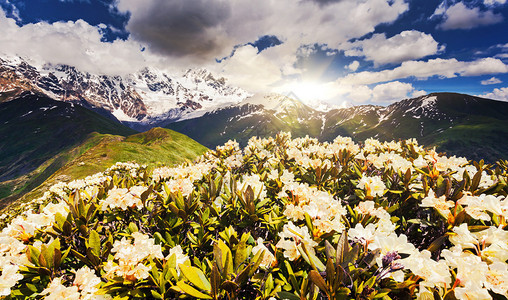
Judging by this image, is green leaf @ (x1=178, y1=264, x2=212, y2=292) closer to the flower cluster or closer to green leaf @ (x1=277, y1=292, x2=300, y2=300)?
the flower cluster

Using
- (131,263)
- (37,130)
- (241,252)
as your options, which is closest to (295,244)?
(241,252)

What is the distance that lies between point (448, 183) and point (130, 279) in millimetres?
4487

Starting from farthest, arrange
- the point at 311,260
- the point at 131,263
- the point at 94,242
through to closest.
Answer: the point at 94,242, the point at 131,263, the point at 311,260

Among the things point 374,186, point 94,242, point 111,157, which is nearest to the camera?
point 94,242

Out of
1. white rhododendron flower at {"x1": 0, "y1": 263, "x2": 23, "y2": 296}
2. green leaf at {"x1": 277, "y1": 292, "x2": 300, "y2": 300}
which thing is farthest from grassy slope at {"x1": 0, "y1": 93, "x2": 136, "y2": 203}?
green leaf at {"x1": 277, "y1": 292, "x2": 300, "y2": 300}

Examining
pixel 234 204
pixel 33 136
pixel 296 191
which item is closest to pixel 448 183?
pixel 296 191

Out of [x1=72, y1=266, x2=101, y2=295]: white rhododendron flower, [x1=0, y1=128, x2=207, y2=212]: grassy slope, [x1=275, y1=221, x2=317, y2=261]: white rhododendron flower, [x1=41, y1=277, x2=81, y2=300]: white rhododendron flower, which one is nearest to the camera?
[x1=41, y1=277, x2=81, y2=300]: white rhododendron flower

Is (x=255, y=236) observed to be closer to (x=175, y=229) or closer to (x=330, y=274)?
(x=175, y=229)

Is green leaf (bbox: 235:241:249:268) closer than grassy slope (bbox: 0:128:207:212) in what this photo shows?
Yes

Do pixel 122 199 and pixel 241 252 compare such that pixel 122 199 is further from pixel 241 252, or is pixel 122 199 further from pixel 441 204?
pixel 441 204

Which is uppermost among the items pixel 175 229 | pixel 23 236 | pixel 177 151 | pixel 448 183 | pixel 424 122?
pixel 424 122

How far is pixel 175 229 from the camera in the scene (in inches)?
133

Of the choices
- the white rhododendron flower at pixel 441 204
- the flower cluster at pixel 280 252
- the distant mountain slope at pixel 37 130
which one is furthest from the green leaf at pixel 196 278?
the distant mountain slope at pixel 37 130

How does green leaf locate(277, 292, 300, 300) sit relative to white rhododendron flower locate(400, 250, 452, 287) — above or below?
below
